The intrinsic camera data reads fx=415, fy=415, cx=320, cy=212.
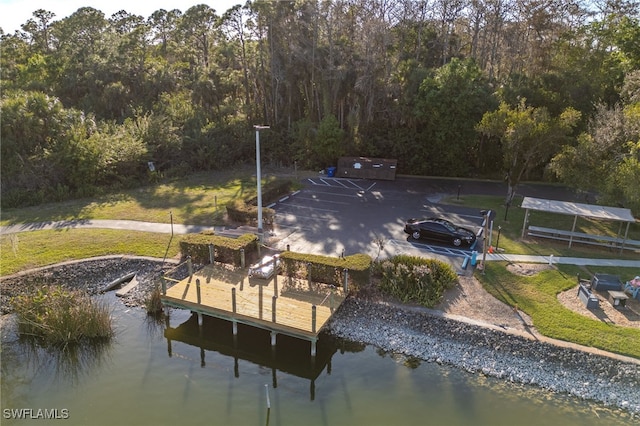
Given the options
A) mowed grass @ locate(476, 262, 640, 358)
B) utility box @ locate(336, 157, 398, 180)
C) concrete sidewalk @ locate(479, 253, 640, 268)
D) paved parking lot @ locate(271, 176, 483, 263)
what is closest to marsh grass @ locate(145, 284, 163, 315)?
paved parking lot @ locate(271, 176, 483, 263)

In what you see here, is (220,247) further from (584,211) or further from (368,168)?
(368,168)

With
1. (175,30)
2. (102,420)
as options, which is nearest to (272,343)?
(102,420)

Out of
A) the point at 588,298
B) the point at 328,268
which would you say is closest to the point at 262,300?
the point at 328,268

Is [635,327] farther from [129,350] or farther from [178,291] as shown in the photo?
[129,350]

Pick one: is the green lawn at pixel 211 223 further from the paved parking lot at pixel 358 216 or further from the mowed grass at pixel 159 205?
the paved parking lot at pixel 358 216

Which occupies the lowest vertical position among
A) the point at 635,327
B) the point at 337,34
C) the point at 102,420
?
the point at 102,420
